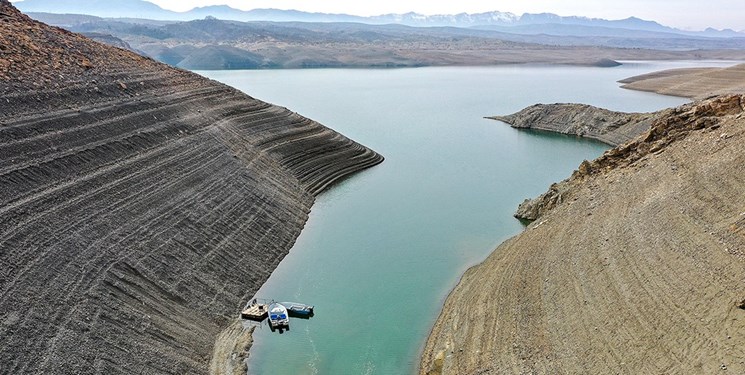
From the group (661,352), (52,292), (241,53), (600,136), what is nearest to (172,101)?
(52,292)

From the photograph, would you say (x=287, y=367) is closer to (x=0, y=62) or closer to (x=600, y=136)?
(x=0, y=62)

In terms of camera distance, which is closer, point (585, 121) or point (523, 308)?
point (523, 308)

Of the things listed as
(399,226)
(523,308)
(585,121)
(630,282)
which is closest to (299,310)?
(523,308)

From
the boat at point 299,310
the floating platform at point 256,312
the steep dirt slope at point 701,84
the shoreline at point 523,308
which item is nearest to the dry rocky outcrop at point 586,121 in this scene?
the shoreline at point 523,308

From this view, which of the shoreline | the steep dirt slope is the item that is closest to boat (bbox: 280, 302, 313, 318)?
the shoreline

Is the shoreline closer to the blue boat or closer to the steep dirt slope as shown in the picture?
the blue boat

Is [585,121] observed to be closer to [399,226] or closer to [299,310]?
[399,226]
